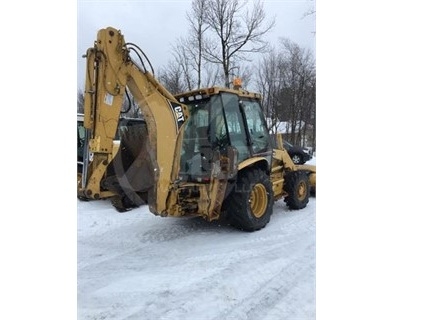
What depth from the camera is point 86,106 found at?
201cm

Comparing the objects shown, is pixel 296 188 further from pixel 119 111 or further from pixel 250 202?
pixel 119 111

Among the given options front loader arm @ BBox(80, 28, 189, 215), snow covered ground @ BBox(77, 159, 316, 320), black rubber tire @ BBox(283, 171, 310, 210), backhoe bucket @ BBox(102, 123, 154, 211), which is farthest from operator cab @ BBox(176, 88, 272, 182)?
black rubber tire @ BBox(283, 171, 310, 210)

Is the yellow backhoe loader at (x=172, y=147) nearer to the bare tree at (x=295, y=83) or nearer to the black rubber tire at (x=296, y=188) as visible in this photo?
the black rubber tire at (x=296, y=188)

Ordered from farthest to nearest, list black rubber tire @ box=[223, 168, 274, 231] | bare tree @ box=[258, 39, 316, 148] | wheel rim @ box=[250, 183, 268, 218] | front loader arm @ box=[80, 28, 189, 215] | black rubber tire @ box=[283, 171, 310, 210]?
1. black rubber tire @ box=[283, 171, 310, 210]
2. wheel rim @ box=[250, 183, 268, 218]
3. black rubber tire @ box=[223, 168, 274, 231]
4. front loader arm @ box=[80, 28, 189, 215]
5. bare tree @ box=[258, 39, 316, 148]

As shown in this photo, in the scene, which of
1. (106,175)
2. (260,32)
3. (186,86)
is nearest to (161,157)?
Result: (106,175)

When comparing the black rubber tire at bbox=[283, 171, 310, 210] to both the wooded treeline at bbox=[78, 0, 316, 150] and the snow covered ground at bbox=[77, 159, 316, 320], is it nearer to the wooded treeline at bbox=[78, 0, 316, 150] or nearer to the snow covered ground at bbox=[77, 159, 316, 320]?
the snow covered ground at bbox=[77, 159, 316, 320]

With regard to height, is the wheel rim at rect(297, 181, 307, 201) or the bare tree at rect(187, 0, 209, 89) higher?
the bare tree at rect(187, 0, 209, 89)

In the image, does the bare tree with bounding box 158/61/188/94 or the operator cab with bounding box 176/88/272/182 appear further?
the operator cab with bounding box 176/88/272/182

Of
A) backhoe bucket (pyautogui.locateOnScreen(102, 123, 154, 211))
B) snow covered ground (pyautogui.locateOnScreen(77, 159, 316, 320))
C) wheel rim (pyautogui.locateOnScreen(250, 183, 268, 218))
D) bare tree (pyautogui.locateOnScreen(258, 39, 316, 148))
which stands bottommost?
snow covered ground (pyautogui.locateOnScreen(77, 159, 316, 320))

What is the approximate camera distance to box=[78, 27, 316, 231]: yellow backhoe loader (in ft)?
6.81

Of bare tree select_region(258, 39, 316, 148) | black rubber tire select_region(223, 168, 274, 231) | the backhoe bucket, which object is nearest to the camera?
bare tree select_region(258, 39, 316, 148)

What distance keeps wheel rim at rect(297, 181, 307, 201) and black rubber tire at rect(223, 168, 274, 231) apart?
0.61m
